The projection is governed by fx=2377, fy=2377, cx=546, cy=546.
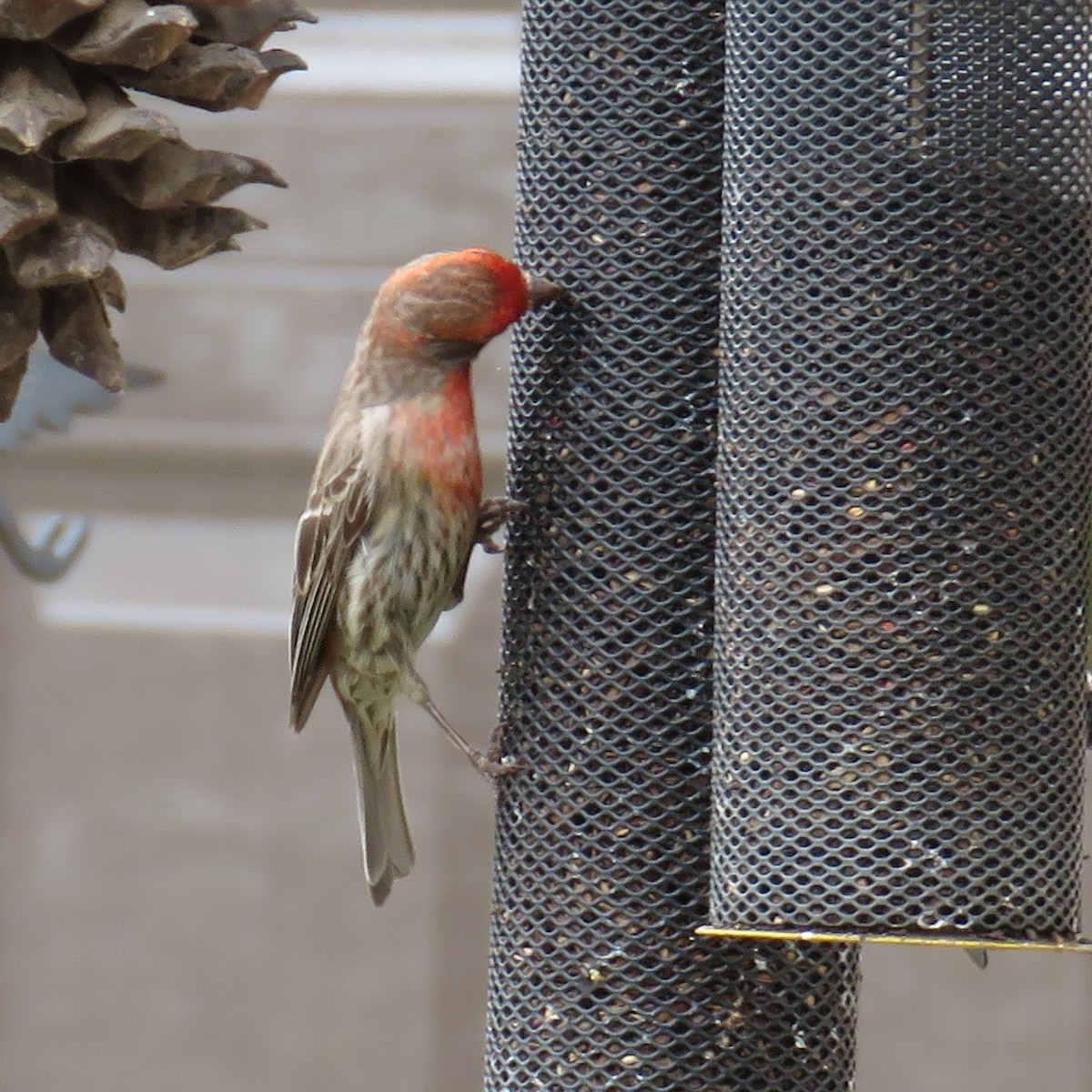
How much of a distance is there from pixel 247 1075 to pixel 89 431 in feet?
6.51

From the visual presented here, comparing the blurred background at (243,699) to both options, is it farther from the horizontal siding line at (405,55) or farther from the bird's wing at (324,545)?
the bird's wing at (324,545)

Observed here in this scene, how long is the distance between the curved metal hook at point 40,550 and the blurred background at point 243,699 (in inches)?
34.4

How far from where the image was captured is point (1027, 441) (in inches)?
123

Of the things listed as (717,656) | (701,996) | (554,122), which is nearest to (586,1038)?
(701,996)

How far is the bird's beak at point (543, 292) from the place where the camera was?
3572 millimetres

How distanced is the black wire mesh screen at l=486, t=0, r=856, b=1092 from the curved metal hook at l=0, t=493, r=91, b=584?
7.04ft

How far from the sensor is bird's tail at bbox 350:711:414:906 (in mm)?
4352

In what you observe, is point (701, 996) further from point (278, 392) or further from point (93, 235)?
point (278, 392)

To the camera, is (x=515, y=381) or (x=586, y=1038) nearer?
(x=586, y=1038)

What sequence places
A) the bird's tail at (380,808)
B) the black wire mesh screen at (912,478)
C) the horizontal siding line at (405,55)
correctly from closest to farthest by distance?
the black wire mesh screen at (912,478) < the bird's tail at (380,808) < the horizontal siding line at (405,55)

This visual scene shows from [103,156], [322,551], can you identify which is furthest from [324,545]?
[103,156]

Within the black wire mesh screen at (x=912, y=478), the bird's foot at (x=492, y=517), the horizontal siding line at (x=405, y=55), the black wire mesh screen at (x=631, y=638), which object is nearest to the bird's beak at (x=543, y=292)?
the black wire mesh screen at (x=631, y=638)

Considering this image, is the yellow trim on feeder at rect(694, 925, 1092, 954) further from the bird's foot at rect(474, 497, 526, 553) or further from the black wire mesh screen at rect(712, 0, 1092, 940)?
the bird's foot at rect(474, 497, 526, 553)

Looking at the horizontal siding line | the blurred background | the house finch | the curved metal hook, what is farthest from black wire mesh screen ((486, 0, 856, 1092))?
the horizontal siding line
